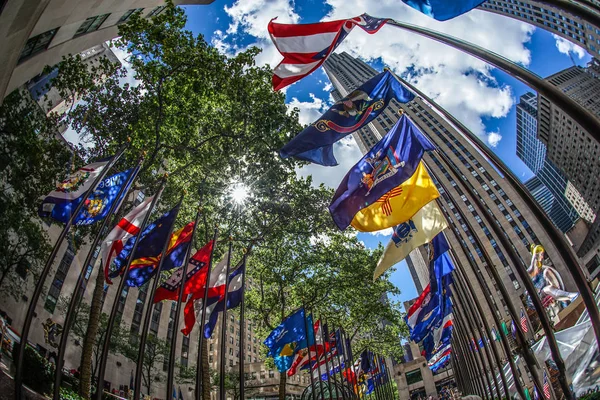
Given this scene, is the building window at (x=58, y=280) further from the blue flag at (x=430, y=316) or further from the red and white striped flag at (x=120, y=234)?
the blue flag at (x=430, y=316)

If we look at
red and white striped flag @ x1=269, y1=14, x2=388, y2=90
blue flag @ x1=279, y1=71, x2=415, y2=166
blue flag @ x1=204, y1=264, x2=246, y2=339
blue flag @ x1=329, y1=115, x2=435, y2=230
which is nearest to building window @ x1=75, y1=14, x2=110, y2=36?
red and white striped flag @ x1=269, y1=14, x2=388, y2=90

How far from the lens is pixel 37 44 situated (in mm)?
15562

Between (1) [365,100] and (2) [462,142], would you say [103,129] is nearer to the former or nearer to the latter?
(1) [365,100]

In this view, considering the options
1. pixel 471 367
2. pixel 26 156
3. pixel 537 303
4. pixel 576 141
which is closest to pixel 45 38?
pixel 26 156

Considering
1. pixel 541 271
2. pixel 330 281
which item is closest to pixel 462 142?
pixel 541 271

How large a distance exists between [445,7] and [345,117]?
308 centimetres

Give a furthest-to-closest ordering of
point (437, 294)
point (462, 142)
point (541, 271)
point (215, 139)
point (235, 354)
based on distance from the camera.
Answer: point (462, 142), point (235, 354), point (541, 271), point (215, 139), point (437, 294)

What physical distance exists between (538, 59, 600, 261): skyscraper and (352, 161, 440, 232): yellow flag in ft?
307

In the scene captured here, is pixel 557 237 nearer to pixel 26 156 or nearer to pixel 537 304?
pixel 537 304

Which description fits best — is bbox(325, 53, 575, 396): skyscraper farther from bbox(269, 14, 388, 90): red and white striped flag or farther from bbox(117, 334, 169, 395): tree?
bbox(269, 14, 388, 90): red and white striped flag

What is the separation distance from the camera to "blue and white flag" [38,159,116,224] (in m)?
8.40

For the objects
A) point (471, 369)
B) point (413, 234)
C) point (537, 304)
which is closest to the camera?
point (537, 304)

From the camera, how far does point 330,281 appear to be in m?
25.5

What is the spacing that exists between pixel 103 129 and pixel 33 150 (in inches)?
125
